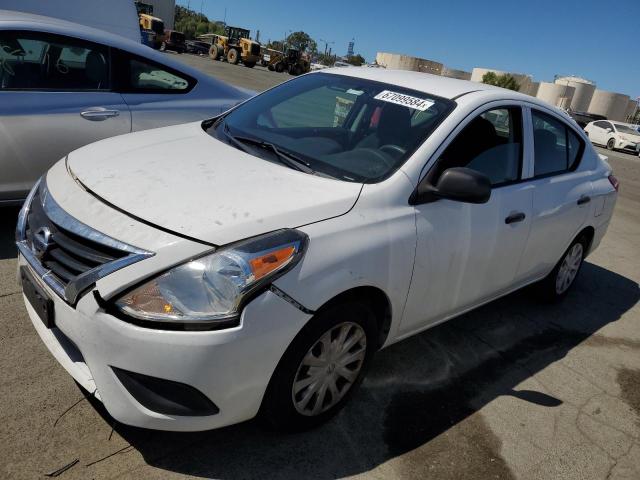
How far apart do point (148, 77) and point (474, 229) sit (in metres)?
3.08

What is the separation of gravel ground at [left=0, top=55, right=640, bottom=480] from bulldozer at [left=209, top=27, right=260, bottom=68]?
44.4 m

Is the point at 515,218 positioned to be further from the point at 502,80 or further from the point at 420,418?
the point at 502,80

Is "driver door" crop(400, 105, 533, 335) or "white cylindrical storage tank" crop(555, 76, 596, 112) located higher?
"driver door" crop(400, 105, 533, 335)

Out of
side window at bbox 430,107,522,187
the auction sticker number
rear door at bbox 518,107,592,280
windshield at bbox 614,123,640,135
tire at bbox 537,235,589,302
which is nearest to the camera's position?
side window at bbox 430,107,522,187

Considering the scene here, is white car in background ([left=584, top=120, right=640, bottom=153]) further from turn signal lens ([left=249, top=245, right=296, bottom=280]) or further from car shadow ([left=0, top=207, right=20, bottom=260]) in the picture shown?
turn signal lens ([left=249, top=245, right=296, bottom=280])

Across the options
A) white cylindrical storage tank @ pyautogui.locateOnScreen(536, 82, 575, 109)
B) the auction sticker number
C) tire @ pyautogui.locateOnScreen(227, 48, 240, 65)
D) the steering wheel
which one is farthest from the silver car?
white cylindrical storage tank @ pyautogui.locateOnScreen(536, 82, 575, 109)

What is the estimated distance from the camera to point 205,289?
6.95 ft

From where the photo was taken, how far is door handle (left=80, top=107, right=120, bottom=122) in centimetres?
430

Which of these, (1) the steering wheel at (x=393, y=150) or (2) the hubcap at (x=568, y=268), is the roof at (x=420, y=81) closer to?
(1) the steering wheel at (x=393, y=150)

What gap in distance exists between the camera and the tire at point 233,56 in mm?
47275

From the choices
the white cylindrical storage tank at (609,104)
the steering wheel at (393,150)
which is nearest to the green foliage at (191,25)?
the white cylindrical storage tank at (609,104)

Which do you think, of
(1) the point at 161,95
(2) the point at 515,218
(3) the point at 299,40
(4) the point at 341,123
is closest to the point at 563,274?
(2) the point at 515,218

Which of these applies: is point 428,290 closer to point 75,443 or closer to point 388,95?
point 388,95

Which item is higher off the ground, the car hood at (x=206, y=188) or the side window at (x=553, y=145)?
the side window at (x=553, y=145)
